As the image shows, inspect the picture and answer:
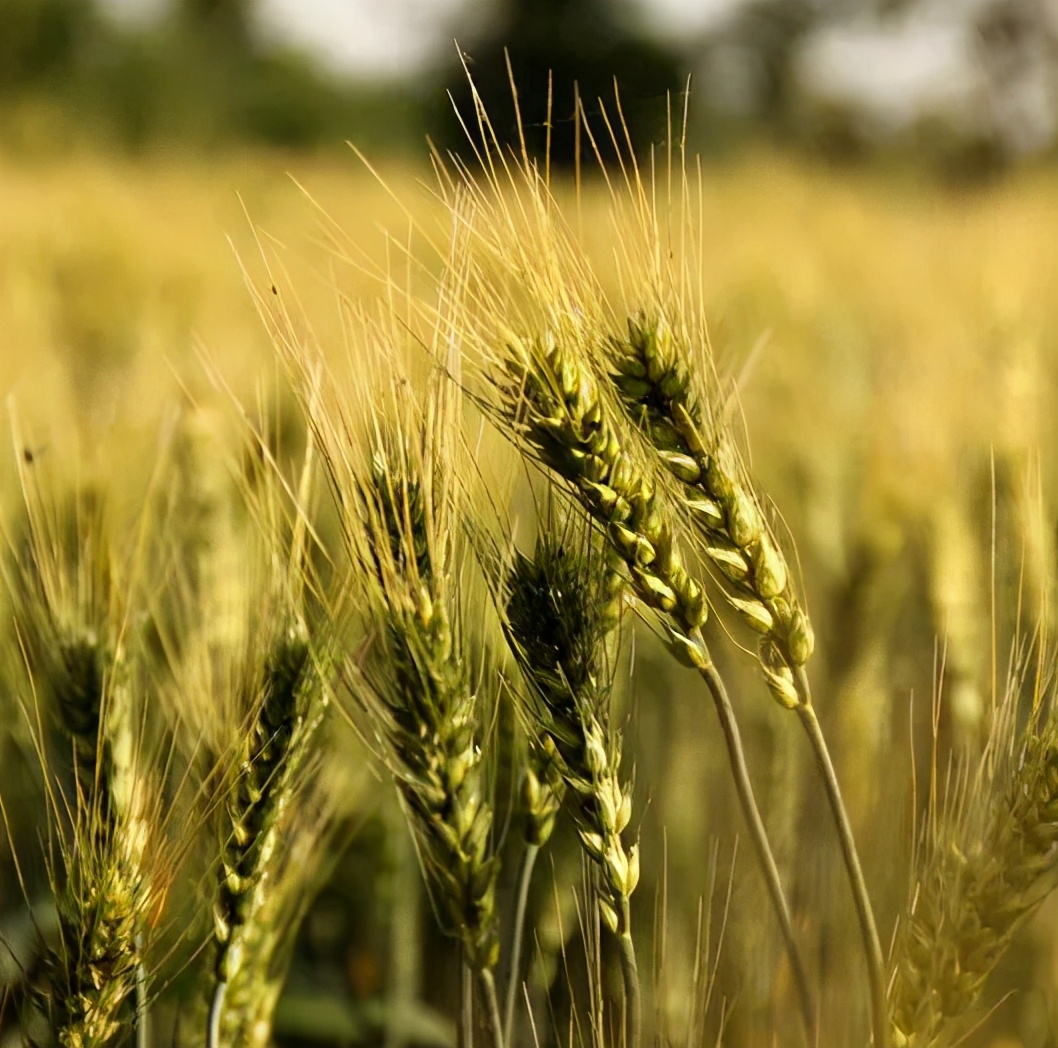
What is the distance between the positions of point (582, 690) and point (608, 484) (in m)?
0.10

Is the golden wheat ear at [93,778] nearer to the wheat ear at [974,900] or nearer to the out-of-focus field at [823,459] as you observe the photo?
the out-of-focus field at [823,459]

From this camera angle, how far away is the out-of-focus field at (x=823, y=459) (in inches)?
26.8

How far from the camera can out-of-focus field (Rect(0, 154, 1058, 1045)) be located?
2.23ft

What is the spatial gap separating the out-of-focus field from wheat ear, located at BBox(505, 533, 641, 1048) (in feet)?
0.35

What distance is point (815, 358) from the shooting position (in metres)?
2.11

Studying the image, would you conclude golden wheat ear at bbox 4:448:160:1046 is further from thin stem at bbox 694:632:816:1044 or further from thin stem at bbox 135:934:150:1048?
thin stem at bbox 694:632:816:1044

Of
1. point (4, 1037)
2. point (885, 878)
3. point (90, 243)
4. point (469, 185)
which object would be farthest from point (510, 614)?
point (90, 243)

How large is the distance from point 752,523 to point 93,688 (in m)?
0.41

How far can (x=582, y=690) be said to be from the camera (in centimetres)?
47

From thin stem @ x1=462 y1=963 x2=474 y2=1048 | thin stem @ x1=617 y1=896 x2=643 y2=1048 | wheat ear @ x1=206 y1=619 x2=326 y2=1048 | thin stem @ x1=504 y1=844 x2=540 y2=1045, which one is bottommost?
thin stem @ x1=462 y1=963 x2=474 y2=1048

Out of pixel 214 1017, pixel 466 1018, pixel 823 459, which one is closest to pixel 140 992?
pixel 214 1017

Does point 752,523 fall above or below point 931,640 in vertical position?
above

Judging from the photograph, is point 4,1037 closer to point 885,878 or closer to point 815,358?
point 885,878

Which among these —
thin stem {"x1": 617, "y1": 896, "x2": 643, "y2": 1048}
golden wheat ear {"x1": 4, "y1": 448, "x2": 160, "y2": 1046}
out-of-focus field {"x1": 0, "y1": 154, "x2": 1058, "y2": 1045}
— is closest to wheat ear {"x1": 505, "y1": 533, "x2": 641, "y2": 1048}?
thin stem {"x1": 617, "y1": 896, "x2": 643, "y2": 1048}
